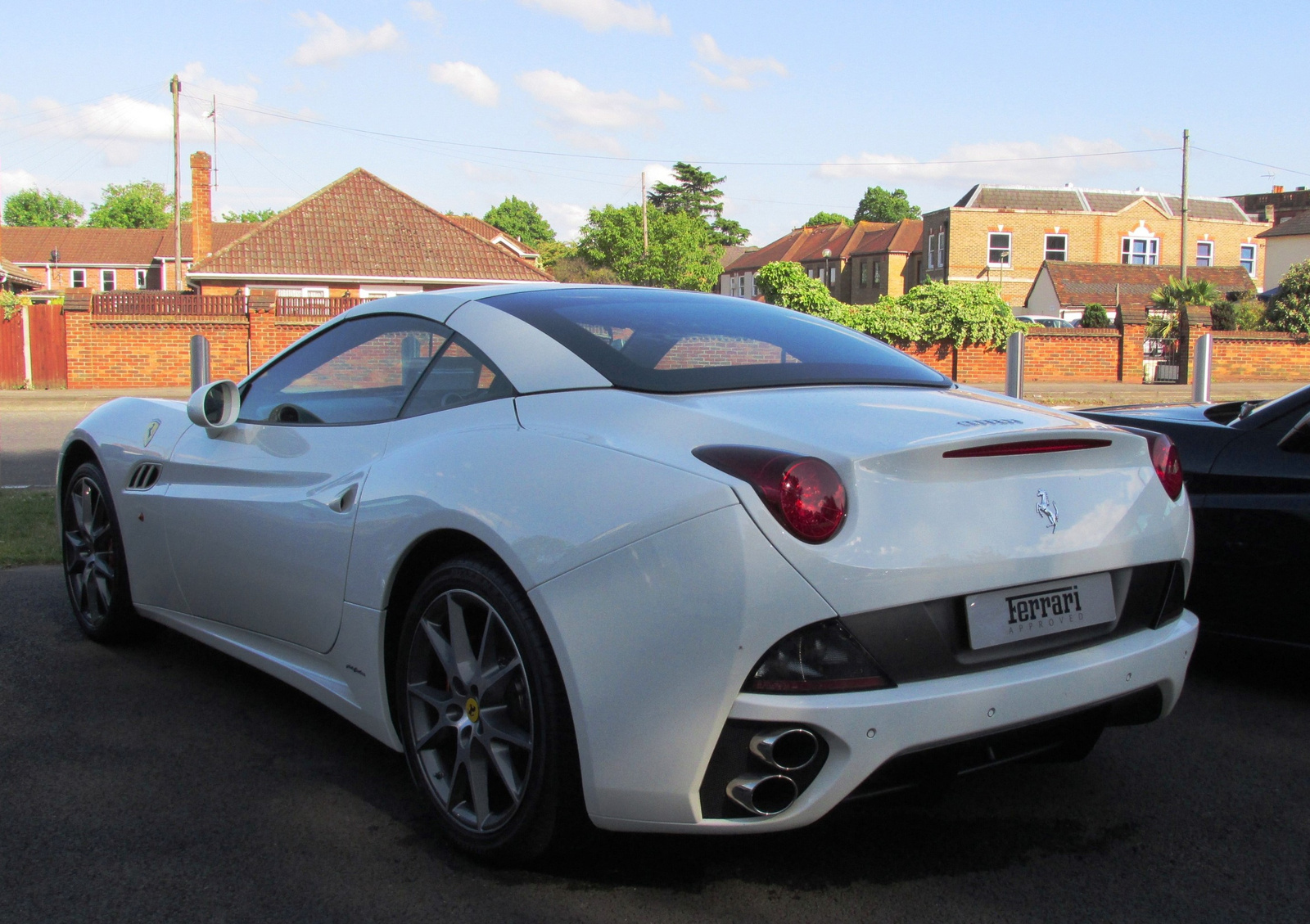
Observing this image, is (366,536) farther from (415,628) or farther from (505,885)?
(505,885)

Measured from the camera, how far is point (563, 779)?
8.20ft

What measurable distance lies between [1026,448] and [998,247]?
55.7 meters

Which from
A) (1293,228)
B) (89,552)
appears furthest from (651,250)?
(89,552)

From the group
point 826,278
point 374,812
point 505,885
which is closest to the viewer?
point 505,885

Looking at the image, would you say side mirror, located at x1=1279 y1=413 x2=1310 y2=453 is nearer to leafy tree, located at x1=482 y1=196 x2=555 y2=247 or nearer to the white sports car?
the white sports car

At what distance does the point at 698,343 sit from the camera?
3158 millimetres

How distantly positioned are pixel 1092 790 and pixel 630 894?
1474mm

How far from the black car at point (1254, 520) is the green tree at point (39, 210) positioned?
134408 millimetres

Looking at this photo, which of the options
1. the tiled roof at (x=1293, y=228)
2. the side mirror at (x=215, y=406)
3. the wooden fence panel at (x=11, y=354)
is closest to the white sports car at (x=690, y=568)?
the side mirror at (x=215, y=406)

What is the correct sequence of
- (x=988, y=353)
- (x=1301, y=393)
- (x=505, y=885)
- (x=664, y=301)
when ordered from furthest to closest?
1. (x=988, y=353)
2. (x=1301, y=393)
3. (x=664, y=301)
4. (x=505, y=885)

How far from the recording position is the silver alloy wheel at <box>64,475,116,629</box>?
450 centimetres

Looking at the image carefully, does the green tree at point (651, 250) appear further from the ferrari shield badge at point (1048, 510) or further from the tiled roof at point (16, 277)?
the ferrari shield badge at point (1048, 510)

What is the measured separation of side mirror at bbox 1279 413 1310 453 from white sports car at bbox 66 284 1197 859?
1442 mm

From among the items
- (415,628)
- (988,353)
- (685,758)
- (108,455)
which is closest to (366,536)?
(415,628)
